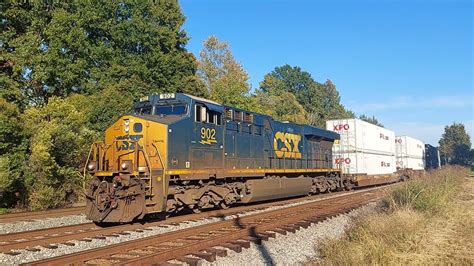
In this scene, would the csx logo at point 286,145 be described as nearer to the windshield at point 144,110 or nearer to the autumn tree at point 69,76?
the windshield at point 144,110

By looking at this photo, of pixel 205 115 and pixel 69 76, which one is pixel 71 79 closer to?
pixel 69 76

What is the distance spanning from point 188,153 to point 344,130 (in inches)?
599

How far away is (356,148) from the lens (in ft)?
77.9

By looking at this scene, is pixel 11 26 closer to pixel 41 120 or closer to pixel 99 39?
pixel 99 39

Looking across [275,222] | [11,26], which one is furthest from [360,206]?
[11,26]

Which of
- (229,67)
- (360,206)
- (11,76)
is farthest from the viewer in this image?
(229,67)

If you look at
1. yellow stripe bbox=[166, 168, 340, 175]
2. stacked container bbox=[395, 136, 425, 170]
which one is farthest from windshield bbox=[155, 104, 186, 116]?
stacked container bbox=[395, 136, 425, 170]

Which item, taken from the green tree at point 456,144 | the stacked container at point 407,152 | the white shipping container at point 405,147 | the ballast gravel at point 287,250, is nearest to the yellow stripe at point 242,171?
the ballast gravel at point 287,250

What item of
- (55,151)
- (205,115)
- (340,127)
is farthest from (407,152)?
(55,151)

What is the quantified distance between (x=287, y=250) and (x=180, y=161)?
4637 millimetres

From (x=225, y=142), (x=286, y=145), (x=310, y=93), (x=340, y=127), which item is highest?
(x=310, y=93)

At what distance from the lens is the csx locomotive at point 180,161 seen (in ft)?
33.6

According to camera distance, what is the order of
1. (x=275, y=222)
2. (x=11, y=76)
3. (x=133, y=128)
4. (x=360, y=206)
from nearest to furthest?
(x=275, y=222), (x=133, y=128), (x=360, y=206), (x=11, y=76)

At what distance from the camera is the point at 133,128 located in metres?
11.2
